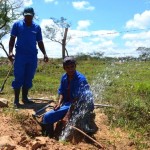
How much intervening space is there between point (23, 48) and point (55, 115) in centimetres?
172

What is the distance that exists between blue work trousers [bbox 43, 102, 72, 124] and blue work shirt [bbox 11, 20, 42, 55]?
160 cm

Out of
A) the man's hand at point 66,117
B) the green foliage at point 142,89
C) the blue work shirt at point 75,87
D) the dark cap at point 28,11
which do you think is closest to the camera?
the man's hand at point 66,117

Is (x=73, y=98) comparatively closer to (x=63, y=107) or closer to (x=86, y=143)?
(x=63, y=107)

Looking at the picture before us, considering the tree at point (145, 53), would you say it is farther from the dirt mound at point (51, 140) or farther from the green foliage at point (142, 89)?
the dirt mound at point (51, 140)

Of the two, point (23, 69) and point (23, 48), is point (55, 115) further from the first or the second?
point (23, 48)

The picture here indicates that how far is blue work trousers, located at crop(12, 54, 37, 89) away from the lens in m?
6.98

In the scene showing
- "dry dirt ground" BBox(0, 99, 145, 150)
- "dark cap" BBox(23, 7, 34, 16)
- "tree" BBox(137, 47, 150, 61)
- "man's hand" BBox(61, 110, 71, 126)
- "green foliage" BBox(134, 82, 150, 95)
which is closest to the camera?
"dry dirt ground" BBox(0, 99, 145, 150)

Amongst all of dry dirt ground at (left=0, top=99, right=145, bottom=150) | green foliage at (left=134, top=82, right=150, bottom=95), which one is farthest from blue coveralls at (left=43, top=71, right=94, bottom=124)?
green foliage at (left=134, top=82, right=150, bottom=95)

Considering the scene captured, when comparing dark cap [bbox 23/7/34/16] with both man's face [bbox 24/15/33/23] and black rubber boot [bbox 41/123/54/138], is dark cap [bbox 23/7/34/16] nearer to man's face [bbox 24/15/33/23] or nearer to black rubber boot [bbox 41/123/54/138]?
man's face [bbox 24/15/33/23]

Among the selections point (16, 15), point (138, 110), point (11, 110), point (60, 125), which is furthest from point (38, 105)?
point (16, 15)

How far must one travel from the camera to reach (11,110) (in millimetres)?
6566

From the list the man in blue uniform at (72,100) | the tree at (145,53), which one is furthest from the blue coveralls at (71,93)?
the tree at (145,53)

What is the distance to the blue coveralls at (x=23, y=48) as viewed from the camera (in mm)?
6938

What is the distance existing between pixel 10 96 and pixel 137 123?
3.16 m
